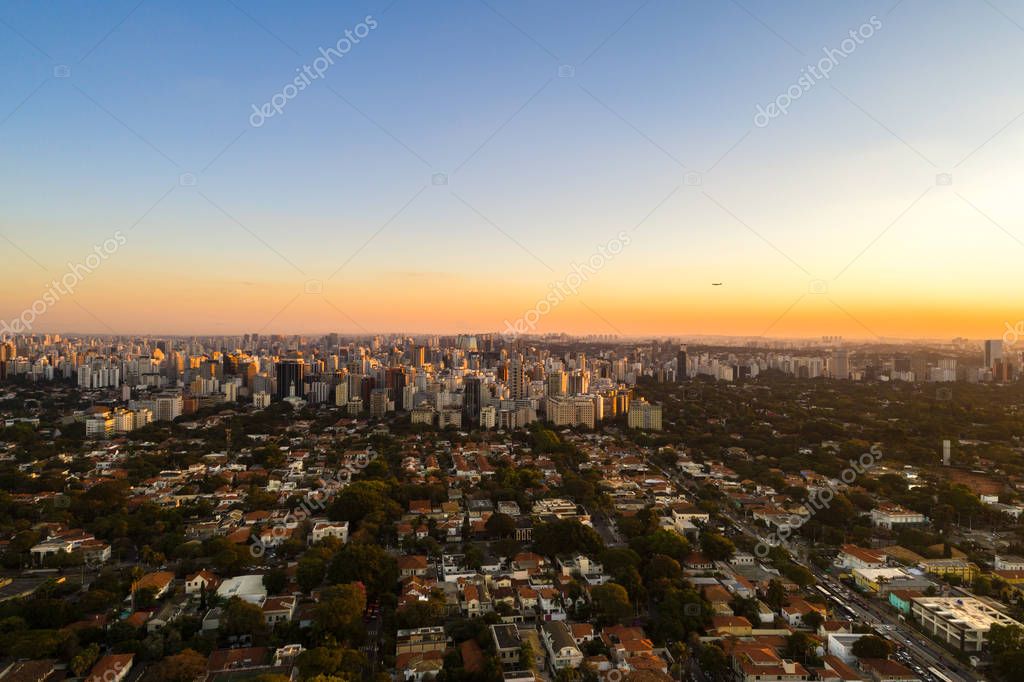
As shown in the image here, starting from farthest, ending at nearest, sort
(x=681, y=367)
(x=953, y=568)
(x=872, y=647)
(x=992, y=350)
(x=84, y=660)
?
(x=681, y=367) < (x=992, y=350) < (x=953, y=568) < (x=872, y=647) < (x=84, y=660)

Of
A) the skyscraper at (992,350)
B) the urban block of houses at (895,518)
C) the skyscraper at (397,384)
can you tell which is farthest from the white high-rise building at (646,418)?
the skyscraper at (992,350)

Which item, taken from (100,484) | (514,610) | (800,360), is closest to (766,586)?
(514,610)

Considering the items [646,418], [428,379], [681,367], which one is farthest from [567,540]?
[681,367]

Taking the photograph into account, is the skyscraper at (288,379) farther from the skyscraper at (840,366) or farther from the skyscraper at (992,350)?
the skyscraper at (992,350)

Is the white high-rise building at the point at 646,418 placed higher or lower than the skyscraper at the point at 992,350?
lower

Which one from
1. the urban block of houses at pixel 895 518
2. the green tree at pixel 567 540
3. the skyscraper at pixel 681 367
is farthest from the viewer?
the skyscraper at pixel 681 367

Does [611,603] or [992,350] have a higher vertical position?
[992,350]

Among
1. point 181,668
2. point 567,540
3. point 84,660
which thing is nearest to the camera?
point 181,668

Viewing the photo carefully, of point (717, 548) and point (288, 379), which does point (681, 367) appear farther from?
point (717, 548)

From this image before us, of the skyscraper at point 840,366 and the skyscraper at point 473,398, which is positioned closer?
the skyscraper at point 473,398

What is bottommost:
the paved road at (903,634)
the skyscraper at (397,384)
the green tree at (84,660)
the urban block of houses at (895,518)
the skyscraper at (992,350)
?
the paved road at (903,634)

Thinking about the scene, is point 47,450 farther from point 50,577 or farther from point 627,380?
point 627,380
